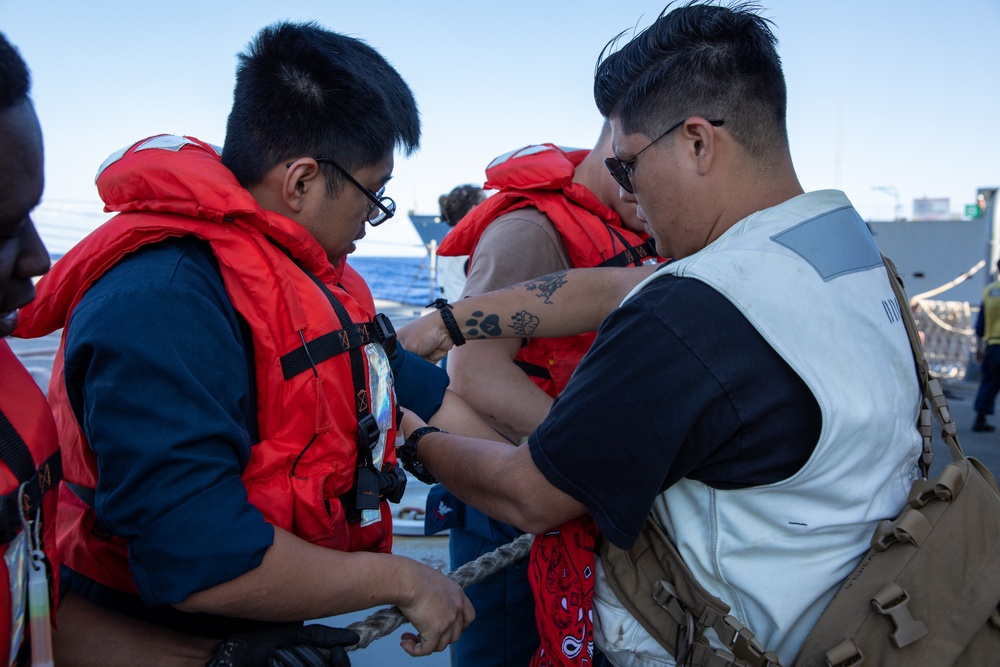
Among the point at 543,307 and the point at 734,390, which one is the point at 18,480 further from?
the point at 543,307

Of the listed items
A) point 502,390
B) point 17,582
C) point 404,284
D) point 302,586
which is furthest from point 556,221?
point 404,284

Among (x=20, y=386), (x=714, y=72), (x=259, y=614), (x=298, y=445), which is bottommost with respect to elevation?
(x=259, y=614)

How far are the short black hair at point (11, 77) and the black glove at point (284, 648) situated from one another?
1.05m

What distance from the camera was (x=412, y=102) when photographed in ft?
5.91

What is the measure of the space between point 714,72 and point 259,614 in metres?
1.54

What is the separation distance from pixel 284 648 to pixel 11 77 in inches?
44.1

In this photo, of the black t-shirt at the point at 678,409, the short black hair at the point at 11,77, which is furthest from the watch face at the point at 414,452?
the short black hair at the point at 11,77

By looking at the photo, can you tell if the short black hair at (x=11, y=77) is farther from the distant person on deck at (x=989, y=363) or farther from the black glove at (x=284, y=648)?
the distant person on deck at (x=989, y=363)

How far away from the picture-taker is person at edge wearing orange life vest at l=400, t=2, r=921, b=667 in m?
1.32

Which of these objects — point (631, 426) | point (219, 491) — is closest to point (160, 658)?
point (219, 491)

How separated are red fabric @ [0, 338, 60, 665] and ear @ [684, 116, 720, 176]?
143cm

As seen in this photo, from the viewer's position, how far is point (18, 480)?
109 cm

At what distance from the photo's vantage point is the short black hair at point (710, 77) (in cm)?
166

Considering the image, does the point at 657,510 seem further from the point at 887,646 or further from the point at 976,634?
the point at 976,634
